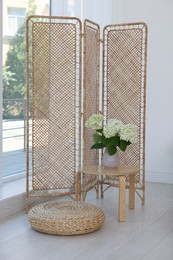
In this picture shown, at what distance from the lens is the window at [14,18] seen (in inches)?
204

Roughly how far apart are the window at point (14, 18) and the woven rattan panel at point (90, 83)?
769 millimetres

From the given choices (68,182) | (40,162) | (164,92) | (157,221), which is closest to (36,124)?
(40,162)

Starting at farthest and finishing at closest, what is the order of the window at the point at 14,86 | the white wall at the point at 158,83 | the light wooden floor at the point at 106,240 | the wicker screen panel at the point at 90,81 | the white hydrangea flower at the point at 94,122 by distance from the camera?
the white wall at the point at 158,83 < the window at the point at 14,86 < the wicker screen panel at the point at 90,81 < the white hydrangea flower at the point at 94,122 < the light wooden floor at the point at 106,240

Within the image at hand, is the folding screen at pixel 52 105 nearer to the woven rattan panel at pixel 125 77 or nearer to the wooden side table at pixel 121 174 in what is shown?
the wooden side table at pixel 121 174

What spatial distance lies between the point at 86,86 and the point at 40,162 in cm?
88

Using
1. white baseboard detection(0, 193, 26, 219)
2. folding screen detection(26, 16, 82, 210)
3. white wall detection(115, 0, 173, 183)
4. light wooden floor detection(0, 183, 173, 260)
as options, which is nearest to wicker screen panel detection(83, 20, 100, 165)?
folding screen detection(26, 16, 82, 210)

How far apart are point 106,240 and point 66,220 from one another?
1.17 ft

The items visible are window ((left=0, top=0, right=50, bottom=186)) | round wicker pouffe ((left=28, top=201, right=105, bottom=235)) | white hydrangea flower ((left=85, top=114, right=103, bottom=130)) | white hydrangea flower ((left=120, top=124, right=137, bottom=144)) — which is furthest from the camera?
window ((left=0, top=0, right=50, bottom=186))

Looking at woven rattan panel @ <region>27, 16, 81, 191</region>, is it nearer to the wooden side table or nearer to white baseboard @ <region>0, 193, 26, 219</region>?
white baseboard @ <region>0, 193, 26, 219</region>

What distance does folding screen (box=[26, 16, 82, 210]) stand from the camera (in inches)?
186

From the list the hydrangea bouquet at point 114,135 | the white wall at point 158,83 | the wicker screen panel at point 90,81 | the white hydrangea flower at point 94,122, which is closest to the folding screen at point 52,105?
the wicker screen panel at point 90,81

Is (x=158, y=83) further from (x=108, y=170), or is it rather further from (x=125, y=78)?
(x=108, y=170)

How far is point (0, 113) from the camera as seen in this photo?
4.86 m

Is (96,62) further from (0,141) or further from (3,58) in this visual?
(0,141)
